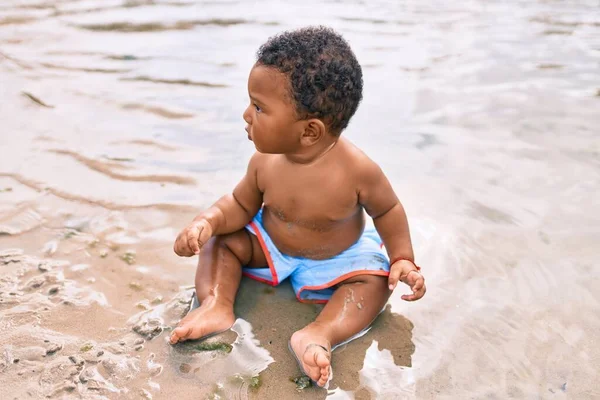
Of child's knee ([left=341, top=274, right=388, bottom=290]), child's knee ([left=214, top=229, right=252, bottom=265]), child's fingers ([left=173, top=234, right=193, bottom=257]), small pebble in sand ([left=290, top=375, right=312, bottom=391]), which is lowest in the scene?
small pebble in sand ([left=290, top=375, right=312, bottom=391])

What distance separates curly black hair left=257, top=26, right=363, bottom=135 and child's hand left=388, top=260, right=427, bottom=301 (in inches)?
23.9

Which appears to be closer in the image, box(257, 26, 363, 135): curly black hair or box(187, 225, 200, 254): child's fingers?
box(257, 26, 363, 135): curly black hair

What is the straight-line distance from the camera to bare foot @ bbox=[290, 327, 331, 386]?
206 cm

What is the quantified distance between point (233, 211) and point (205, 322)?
0.50m

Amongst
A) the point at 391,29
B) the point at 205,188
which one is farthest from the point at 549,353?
the point at 391,29

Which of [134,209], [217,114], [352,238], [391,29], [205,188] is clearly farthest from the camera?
[391,29]

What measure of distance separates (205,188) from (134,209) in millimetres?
390

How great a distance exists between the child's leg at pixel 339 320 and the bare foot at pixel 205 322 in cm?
28

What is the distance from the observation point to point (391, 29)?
20.2 ft

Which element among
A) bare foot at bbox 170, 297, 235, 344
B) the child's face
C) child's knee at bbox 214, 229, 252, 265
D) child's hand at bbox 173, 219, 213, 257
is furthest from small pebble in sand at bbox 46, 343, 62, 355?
the child's face

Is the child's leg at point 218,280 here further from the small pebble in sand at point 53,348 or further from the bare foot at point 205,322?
the small pebble in sand at point 53,348

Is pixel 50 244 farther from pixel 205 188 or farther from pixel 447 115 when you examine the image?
pixel 447 115

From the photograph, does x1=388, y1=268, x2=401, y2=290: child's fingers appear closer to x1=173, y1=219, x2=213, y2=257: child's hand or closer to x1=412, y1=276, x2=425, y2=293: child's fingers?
x1=412, y1=276, x2=425, y2=293: child's fingers

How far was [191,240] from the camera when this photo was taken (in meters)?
2.38
